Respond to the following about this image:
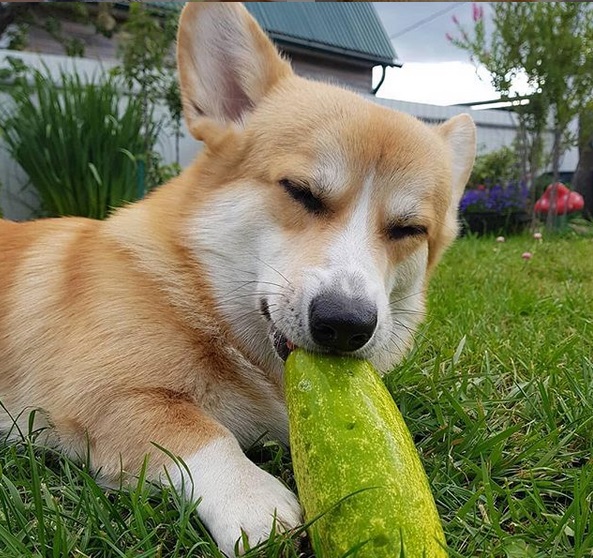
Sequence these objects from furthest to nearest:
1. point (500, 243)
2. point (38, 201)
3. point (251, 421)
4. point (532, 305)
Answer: point (500, 243) < point (38, 201) < point (532, 305) < point (251, 421)

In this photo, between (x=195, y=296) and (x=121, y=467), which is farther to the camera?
(x=195, y=296)

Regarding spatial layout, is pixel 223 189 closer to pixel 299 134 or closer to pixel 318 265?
pixel 299 134

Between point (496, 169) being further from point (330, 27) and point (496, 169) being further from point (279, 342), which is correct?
point (279, 342)

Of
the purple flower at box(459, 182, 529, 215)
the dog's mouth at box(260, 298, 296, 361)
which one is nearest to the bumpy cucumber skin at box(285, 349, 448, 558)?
the dog's mouth at box(260, 298, 296, 361)

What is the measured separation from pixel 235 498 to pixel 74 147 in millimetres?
3749

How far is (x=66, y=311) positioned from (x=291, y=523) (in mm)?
867

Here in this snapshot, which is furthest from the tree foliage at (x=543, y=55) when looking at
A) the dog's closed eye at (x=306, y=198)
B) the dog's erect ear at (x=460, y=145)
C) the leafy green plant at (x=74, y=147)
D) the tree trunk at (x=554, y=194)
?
the dog's closed eye at (x=306, y=198)

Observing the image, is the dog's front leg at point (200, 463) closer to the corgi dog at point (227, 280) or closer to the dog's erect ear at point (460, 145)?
the corgi dog at point (227, 280)

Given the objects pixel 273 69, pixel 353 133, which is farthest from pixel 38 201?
pixel 353 133

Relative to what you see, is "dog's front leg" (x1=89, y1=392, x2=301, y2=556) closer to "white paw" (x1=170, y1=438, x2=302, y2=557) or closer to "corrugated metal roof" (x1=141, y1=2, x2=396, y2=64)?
"white paw" (x1=170, y1=438, x2=302, y2=557)

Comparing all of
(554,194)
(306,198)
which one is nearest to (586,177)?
(554,194)

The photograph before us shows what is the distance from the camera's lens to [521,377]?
2061mm

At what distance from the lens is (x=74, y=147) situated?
4.44m

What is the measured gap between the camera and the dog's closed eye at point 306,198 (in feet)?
5.24
